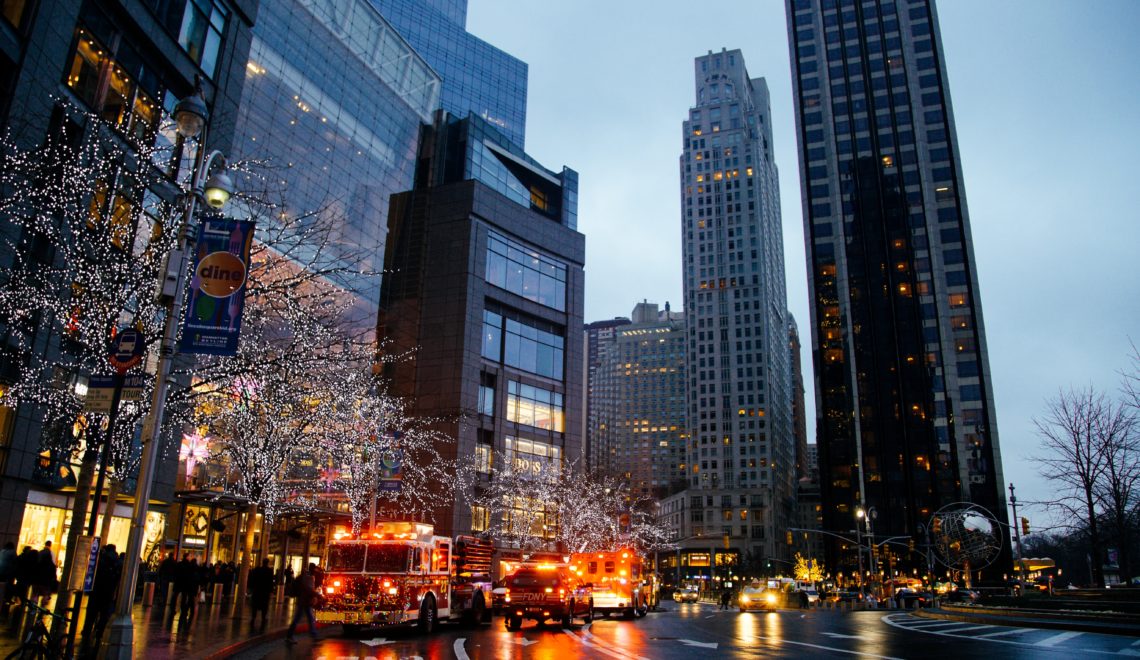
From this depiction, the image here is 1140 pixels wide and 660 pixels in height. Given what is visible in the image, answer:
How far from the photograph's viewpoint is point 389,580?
22250 mm

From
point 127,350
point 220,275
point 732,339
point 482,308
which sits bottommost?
point 127,350

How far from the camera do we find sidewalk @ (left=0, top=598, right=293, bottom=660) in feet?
49.1

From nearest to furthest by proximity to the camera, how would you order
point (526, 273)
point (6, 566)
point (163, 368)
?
point (163, 368)
point (6, 566)
point (526, 273)

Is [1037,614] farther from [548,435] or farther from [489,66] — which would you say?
[489,66]

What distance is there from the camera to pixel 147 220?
3020 cm

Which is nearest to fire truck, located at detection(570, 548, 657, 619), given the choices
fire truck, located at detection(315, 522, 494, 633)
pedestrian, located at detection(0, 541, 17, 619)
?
fire truck, located at detection(315, 522, 494, 633)

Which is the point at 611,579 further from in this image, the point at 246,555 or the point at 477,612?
the point at 246,555

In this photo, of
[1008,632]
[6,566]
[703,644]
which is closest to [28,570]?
[6,566]

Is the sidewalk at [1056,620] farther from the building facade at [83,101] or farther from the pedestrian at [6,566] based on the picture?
Answer: the pedestrian at [6,566]

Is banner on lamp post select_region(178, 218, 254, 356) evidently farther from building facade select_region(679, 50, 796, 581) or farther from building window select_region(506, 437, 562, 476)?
building facade select_region(679, 50, 796, 581)

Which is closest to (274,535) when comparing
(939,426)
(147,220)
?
(147,220)

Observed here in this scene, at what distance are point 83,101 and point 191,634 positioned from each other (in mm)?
18730

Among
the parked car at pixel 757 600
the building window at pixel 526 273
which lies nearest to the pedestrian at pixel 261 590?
the parked car at pixel 757 600

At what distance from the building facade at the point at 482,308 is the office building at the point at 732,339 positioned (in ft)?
281
